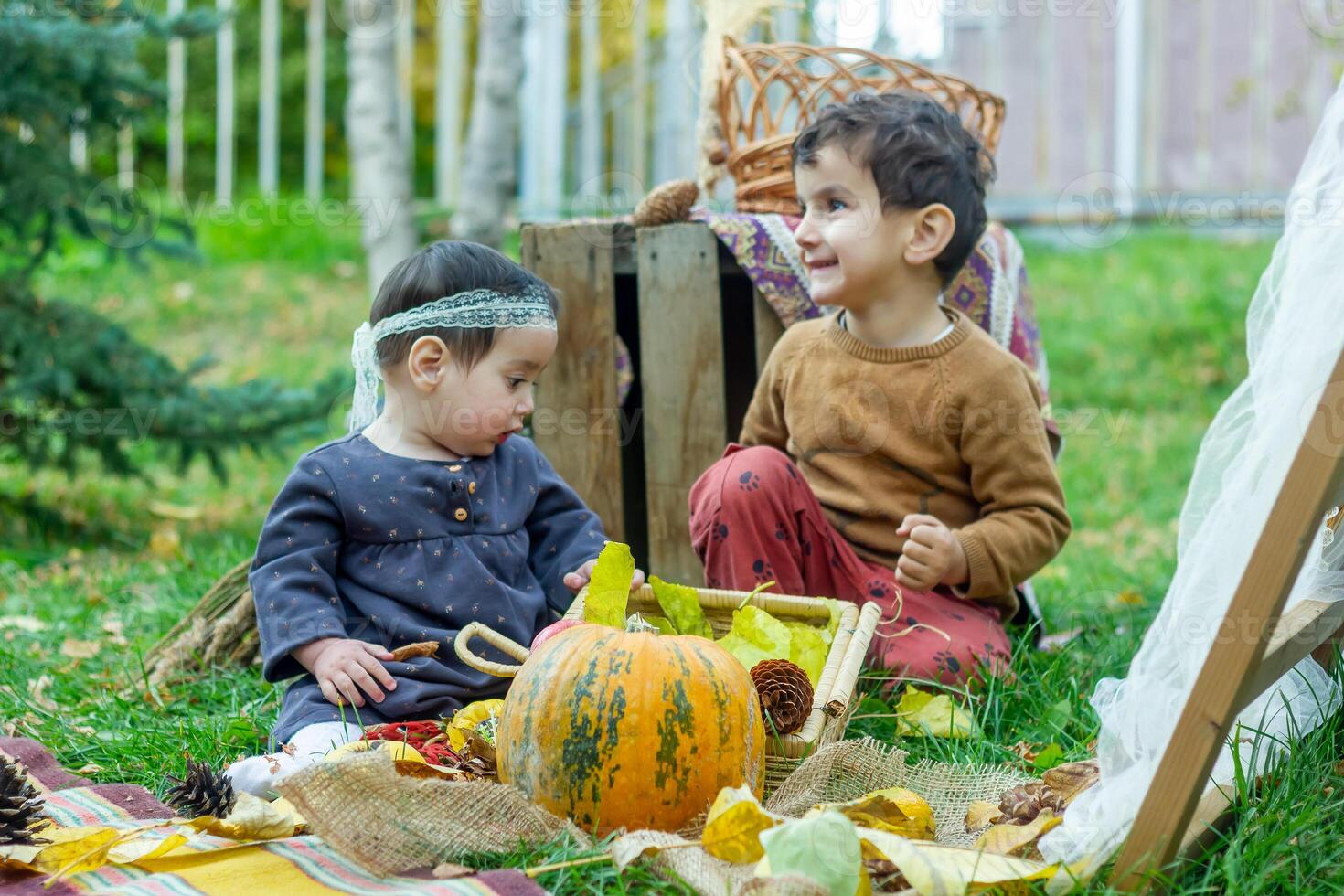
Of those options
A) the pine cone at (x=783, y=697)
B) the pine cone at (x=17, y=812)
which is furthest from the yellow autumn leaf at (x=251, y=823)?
the pine cone at (x=783, y=697)

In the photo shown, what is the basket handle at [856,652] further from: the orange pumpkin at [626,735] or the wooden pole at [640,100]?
the wooden pole at [640,100]

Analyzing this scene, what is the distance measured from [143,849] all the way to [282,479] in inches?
160

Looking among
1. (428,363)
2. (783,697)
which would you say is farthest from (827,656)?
(428,363)

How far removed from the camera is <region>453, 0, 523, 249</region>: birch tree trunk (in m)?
6.10

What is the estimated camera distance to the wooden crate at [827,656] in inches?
91.3

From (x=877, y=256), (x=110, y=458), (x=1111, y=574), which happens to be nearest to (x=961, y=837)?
(x=877, y=256)

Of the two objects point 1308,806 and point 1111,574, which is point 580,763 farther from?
point 1111,574

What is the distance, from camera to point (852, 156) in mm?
3033

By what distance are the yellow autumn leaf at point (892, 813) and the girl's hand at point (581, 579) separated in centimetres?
70

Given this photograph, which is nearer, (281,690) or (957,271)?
(281,690)

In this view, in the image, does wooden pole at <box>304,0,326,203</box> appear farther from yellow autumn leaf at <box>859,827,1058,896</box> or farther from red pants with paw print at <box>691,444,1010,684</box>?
yellow autumn leaf at <box>859,827,1058,896</box>

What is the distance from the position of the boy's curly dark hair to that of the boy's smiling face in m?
0.02

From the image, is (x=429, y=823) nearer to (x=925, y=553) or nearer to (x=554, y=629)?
(x=554, y=629)

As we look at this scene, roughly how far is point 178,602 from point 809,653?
202 centimetres
